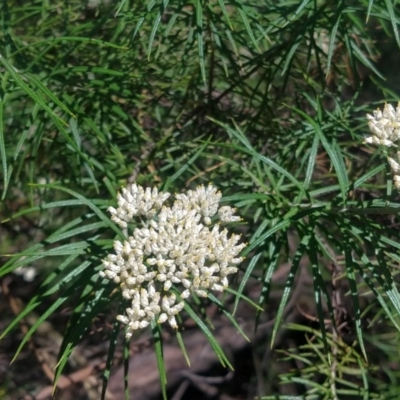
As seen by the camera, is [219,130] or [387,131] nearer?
[387,131]

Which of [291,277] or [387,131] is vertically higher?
[387,131]

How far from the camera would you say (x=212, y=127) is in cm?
151

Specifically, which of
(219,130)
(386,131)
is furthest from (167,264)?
(219,130)

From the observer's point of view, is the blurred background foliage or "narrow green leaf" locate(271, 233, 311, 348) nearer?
"narrow green leaf" locate(271, 233, 311, 348)

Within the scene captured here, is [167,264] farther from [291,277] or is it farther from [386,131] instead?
[386,131]

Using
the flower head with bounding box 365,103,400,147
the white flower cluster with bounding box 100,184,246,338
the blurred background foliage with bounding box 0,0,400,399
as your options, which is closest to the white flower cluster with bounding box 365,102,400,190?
the flower head with bounding box 365,103,400,147

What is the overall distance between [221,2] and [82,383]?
4.15ft

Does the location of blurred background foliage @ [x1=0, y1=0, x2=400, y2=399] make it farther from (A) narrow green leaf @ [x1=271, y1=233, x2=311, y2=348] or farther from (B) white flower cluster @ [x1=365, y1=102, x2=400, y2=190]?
(B) white flower cluster @ [x1=365, y1=102, x2=400, y2=190]

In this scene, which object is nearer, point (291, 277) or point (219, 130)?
point (291, 277)

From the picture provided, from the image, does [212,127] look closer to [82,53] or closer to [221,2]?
[82,53]

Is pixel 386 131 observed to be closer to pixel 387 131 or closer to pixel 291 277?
pixel 387 131

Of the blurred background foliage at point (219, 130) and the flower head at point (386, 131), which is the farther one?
the blurred background foliage at point (219, 130)

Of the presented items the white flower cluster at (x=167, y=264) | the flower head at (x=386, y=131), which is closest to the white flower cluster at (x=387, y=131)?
the flower head at (x=386, y=131)

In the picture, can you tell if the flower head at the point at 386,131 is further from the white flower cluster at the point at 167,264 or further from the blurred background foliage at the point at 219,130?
the white flower cluster at the point at 167,264
